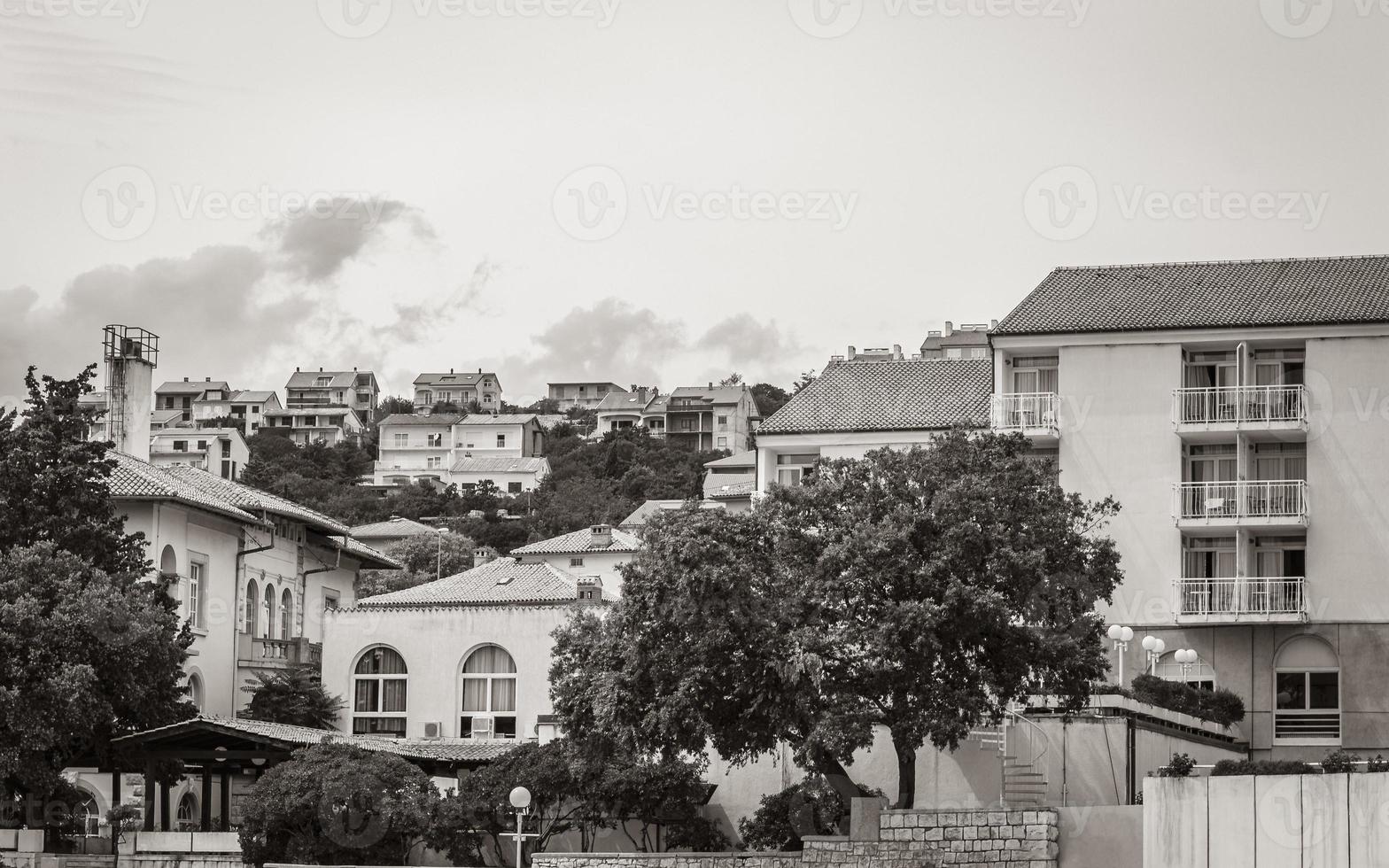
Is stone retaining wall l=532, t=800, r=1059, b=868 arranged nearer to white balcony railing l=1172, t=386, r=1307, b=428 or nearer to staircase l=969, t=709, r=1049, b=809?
staircase l=969, t=709, r=1049, b=809

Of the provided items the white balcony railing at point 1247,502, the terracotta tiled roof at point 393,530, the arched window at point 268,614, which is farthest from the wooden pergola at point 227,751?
the terracotta tiled roof at point 393,530

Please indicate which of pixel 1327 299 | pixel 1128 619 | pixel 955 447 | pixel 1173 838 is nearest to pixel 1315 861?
pixel 1173 838

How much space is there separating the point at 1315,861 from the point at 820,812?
39.4 ft

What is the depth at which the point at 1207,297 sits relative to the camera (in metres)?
55.0

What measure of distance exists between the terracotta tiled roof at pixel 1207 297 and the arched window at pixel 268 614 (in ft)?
84.5

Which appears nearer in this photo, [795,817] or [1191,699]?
[795,817]

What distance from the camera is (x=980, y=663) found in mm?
40719

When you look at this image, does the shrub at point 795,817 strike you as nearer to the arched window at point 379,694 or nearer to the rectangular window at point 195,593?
the arched window at point 379,694

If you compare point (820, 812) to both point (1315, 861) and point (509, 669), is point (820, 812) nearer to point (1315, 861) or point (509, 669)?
point (1315, 861)

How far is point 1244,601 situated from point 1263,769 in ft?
49.0

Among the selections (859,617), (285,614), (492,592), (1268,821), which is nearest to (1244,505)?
(859,617)

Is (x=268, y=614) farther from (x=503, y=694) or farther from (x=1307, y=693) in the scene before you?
(x=1307, y=693)

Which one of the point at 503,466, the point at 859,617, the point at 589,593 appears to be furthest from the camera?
the point at 503,466

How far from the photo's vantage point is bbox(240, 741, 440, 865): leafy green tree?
45.0 m
